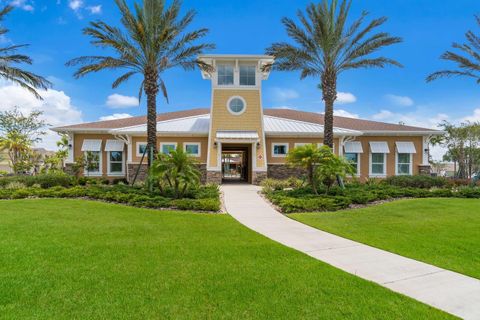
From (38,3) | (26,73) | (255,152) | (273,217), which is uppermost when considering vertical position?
(38,3)

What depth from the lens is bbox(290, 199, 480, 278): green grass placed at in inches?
212

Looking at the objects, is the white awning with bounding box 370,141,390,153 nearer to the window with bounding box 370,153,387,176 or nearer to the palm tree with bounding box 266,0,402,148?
the window with bounding box 370,153,387,176

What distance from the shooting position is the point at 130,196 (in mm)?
11586

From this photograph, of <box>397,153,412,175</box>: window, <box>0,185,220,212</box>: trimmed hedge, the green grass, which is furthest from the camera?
<box>397,153,412,175</box>: window

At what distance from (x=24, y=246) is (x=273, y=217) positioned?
674 centimetres

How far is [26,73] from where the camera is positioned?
51.3ft

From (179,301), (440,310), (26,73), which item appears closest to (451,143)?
(440,310)

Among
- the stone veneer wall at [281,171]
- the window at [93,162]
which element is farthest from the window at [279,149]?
the window at [93,162]

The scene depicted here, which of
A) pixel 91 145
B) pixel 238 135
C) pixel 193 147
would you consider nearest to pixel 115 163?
pixel 91 145

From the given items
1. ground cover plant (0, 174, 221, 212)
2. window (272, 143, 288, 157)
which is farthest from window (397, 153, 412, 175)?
ground cover plant (0, 174, 221, 212)

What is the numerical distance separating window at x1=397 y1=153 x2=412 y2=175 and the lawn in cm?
1900

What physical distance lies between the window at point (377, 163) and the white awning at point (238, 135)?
9.69 metres

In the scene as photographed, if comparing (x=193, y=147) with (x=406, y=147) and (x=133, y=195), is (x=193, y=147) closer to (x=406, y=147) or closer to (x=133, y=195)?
(x=133, y=195)

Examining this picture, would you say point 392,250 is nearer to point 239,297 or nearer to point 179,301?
point 239,297
